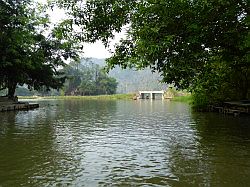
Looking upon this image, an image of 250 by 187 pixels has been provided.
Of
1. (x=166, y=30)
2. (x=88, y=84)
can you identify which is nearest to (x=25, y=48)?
(x=166, y=30)

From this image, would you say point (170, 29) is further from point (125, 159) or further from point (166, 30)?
point (125, 159)

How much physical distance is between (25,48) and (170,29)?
32.0m

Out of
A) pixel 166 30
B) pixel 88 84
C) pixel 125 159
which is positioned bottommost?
pixel 125 159

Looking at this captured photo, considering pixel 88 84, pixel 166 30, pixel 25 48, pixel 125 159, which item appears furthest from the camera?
pixel 88 84

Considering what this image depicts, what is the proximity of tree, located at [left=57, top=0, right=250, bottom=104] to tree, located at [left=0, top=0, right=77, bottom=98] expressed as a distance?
15.0 meters

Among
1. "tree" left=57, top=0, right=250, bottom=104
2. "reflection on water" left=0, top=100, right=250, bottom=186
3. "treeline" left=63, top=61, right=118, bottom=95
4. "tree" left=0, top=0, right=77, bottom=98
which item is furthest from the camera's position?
"treeline" left=63, top=61, right=118, bottom=95

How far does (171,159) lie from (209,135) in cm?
740

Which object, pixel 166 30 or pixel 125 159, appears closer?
pixel 125 159

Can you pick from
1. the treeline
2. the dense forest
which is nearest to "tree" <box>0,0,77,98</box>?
the dense forest

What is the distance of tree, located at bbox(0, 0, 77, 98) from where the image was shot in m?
41.2

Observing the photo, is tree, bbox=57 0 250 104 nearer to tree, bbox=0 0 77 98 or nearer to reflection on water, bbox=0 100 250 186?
reflection on water, bbox=0 100 250 186

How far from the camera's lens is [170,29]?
17.5 metres

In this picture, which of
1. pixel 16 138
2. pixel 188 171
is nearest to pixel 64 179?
pixel 188 171

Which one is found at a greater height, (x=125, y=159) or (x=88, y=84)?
(x=88, y=84)
